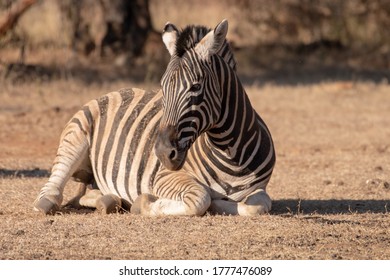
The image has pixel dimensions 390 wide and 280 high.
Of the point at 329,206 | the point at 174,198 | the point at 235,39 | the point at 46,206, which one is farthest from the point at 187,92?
the point at 235,39

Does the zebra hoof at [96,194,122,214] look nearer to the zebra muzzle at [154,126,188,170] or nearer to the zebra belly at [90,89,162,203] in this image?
the zebra belly at [90,89,162,203]

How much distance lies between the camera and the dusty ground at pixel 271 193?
6215 mm

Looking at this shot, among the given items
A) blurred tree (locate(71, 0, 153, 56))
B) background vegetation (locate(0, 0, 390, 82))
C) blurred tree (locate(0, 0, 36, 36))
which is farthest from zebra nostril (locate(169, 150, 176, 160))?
blurred tree (locate(71, 0, 153, 56))

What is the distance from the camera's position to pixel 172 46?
6957 mm

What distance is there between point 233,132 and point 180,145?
2.05 feet

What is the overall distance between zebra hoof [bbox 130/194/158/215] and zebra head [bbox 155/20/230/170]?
643 millimetres

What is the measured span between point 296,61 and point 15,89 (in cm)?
609

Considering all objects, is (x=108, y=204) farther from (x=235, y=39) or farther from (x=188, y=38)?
(x=235, y=39)

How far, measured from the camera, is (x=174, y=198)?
7012 millimetres

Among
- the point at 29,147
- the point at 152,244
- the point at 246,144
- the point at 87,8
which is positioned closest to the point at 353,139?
the point at 29,147

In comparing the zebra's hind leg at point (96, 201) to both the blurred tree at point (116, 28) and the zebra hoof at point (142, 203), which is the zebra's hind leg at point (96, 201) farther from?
the blurred tree at point (116, 28)

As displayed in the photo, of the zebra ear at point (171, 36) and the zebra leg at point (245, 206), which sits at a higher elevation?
the zebra ear at point (171, 36)

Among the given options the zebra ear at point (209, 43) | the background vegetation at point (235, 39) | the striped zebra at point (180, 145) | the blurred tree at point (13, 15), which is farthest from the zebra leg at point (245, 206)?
the background vegetation at point (235, 39)

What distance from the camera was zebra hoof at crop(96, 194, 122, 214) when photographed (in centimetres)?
746
